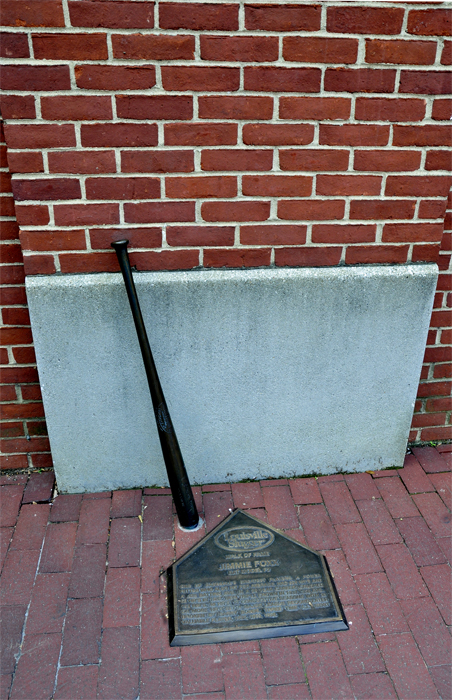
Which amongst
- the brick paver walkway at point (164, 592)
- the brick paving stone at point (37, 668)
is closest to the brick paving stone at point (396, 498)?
the brick paver walkway at point (164, 592)

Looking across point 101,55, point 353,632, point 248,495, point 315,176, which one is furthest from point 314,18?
point 353,632

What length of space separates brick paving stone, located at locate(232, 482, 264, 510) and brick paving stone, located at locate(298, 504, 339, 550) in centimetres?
21

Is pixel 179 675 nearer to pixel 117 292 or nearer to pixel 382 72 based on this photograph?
Result: pixel 117 292

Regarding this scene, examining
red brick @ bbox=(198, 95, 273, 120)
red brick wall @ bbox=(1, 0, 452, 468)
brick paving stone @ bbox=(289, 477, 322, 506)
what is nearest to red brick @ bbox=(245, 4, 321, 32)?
red brick wall @ bbox=(1, 0, 452, 468)

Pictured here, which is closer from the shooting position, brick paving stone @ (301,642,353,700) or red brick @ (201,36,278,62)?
brick paving stone @ (301,642,353,700)

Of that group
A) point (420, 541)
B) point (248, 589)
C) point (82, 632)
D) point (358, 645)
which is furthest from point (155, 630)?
point (420, 541)

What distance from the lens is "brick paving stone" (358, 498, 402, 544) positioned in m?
2.34

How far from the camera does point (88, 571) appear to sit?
219 centimetres

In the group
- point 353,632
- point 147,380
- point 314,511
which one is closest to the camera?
point 353,632

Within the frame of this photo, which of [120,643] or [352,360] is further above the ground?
[352,360]

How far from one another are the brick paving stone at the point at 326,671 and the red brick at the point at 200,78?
207cm

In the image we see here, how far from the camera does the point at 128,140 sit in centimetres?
201

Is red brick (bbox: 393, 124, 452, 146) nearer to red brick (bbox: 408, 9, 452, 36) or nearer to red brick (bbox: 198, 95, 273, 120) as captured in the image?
red brick (bbox: 408, 9, 452, 36)

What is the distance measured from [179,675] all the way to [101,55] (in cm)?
219
